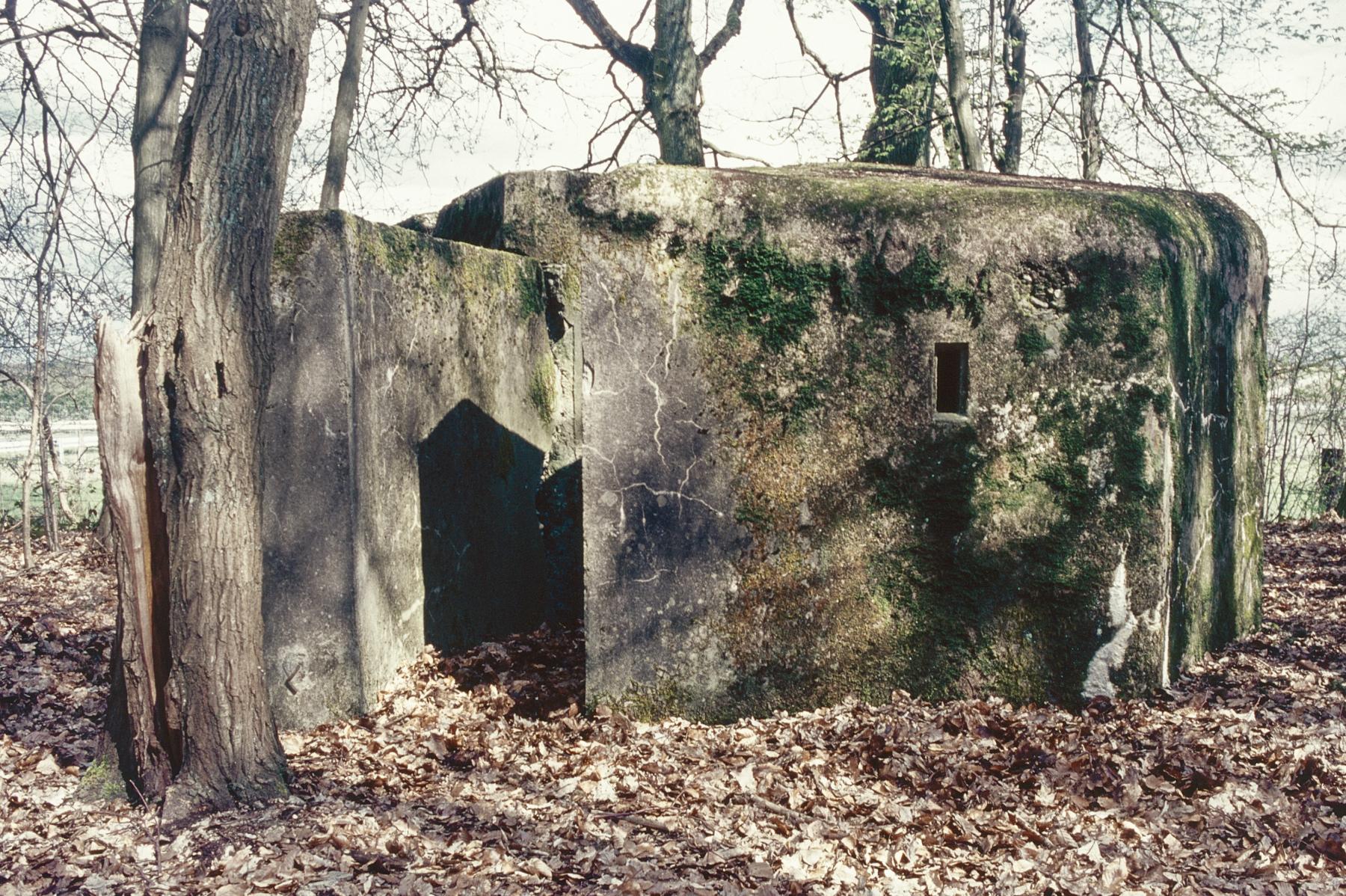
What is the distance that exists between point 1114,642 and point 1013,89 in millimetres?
8395

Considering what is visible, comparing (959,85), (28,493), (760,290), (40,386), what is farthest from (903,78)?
(28,493)

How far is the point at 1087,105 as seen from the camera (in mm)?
11625

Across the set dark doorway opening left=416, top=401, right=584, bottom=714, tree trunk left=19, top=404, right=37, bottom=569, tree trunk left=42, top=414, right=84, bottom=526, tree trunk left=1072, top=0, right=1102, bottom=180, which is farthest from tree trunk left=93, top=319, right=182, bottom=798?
tree trunk left=1072, top=0, right=1102, bottom=180

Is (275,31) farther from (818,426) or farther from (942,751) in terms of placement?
(942,751)

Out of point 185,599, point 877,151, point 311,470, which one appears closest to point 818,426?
point 311,470

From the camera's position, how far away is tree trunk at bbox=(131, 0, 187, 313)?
8.12 metres

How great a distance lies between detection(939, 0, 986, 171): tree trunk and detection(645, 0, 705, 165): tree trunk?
2.61 metres

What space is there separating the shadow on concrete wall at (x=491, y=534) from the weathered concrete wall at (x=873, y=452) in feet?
4.16

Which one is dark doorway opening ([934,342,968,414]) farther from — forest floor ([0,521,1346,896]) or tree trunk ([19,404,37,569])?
tree trunk ([19,404,37,569])

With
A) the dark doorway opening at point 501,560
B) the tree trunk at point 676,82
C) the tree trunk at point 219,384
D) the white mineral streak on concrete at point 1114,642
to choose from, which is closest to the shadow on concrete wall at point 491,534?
the dark doorway opening at point 501,560

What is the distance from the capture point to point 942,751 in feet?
13.5

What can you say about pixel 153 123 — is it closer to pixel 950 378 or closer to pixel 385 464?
pixel 385 464

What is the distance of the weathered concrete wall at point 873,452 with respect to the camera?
15.2 feet

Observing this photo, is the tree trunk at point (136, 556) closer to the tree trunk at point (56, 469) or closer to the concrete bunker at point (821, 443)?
the concrete bunker at point (821, 443)
